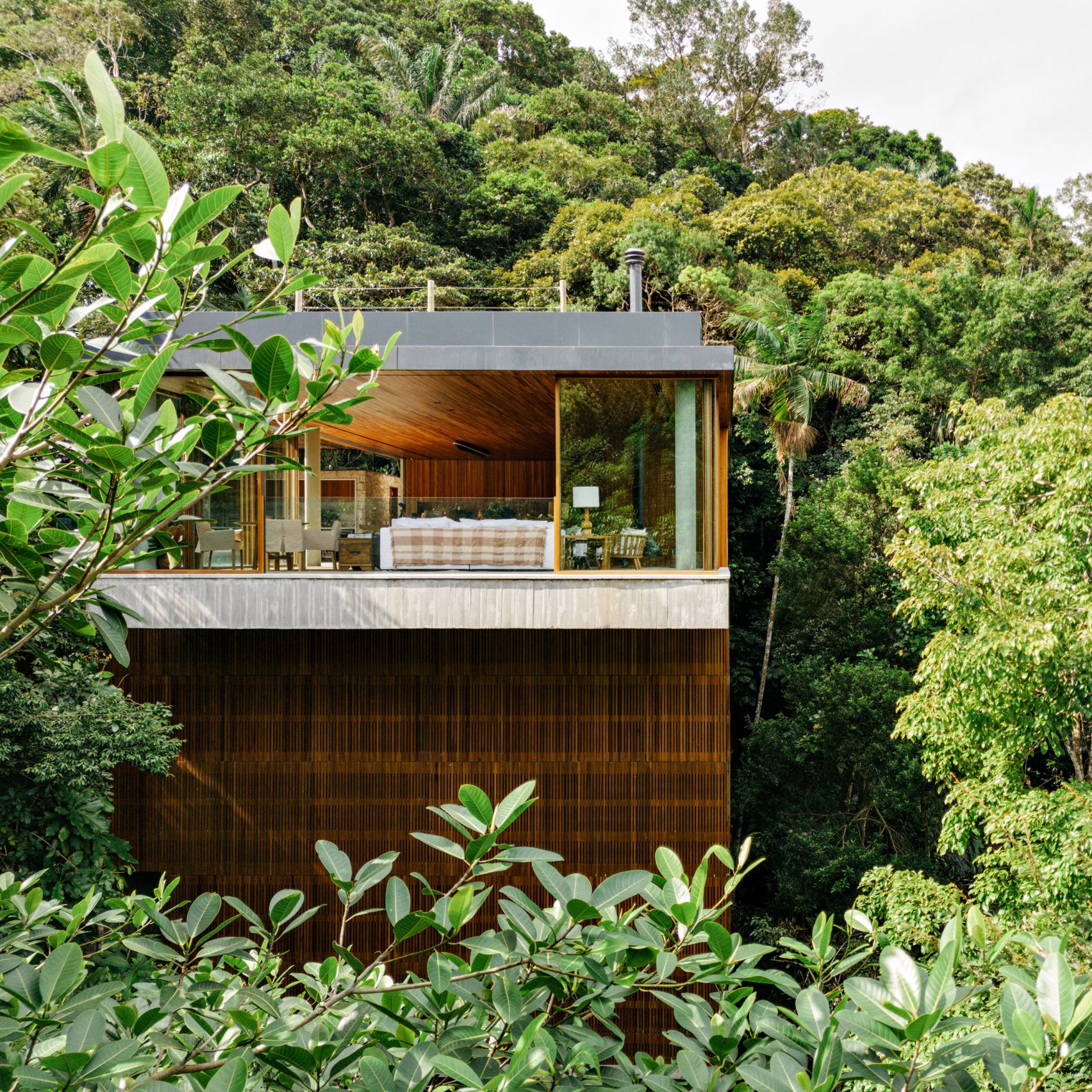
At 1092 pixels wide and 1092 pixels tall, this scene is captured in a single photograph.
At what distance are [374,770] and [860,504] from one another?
11592 millimetres

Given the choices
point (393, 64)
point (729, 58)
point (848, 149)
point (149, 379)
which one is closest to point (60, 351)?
point (149, 379)

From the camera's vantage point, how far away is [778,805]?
563 inches

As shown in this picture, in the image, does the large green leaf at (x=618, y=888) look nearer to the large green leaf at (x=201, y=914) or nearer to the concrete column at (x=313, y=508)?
the large green leaf at (x=201, y=914)

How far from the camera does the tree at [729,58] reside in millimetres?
32000

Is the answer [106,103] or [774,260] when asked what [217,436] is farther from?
[774,260]

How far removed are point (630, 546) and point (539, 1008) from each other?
553 centimetres

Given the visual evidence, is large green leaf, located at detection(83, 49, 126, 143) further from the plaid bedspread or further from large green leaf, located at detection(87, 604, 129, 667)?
the plaid bedspread

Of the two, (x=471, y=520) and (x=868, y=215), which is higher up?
(x=868, y=215)

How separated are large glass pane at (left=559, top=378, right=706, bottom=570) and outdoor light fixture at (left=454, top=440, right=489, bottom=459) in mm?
6312

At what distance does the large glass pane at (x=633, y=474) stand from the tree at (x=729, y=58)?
2821 cm

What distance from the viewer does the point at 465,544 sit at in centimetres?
703

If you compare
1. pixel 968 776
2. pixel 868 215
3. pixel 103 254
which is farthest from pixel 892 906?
pixel 868 215

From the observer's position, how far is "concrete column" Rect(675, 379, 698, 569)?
6.95 m

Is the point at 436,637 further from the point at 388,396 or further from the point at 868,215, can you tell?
the point at 868,215
